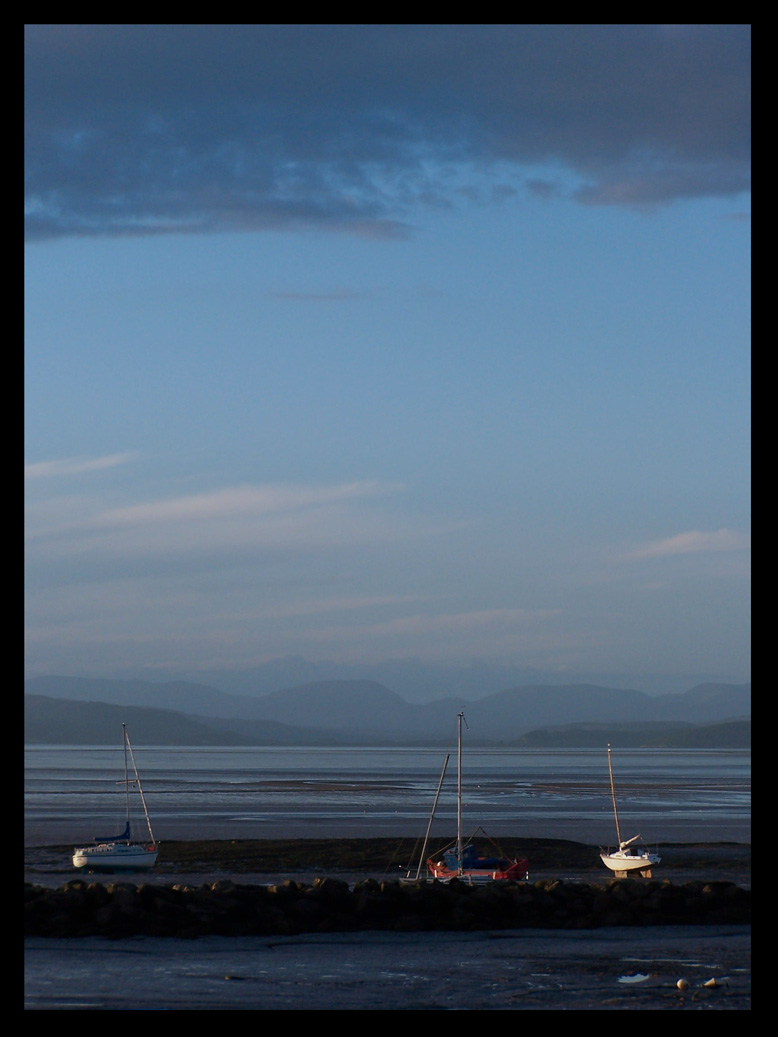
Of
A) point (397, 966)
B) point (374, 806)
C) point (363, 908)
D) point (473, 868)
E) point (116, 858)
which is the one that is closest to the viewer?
point (397, 966)

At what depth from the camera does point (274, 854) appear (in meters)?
34.9

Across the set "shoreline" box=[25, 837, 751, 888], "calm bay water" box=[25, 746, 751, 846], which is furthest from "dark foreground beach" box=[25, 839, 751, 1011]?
"calm bay water" box=[25, 746, 751, 846]

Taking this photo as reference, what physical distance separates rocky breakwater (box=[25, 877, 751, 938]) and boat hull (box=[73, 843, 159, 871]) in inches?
432

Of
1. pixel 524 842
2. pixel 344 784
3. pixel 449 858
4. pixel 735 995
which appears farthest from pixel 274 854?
→ pixel 344 784

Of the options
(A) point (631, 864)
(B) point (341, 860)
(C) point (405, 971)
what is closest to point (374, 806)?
(B) point (341, 860)

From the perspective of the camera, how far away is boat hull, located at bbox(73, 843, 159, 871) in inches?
1277

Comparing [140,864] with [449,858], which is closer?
[449,858]

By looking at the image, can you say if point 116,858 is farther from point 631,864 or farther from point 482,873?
point 631,864

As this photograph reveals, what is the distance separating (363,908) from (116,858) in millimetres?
14106

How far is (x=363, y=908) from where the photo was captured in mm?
20984
